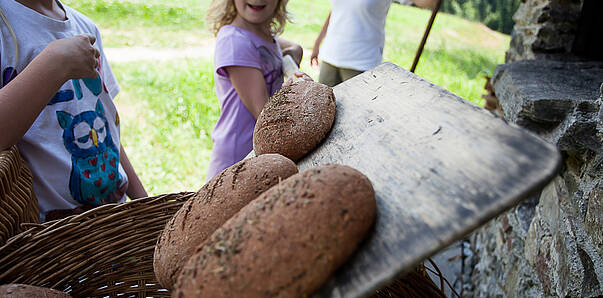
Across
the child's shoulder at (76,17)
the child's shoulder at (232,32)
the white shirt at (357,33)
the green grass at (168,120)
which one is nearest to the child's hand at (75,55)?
the child's shoulder at (76,17)

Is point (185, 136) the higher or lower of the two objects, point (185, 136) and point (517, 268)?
the lower

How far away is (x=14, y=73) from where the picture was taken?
124cm

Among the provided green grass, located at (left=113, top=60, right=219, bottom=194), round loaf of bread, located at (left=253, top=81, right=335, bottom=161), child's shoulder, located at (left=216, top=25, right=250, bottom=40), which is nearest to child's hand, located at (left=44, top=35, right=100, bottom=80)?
round loaf of bread, located at (left=253, top=81, right=335, bottom=161)

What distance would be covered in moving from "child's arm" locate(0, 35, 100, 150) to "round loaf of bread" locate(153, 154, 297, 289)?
536 millimetres

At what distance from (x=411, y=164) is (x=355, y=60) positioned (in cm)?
212

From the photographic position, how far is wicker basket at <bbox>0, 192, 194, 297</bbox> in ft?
3.35

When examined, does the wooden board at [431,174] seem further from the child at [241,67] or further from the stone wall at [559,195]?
the child at [241,67]

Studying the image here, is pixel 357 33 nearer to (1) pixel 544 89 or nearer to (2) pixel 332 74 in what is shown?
(2) pixel 332 74

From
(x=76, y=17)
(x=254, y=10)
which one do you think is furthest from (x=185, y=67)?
(x=76, y=17)

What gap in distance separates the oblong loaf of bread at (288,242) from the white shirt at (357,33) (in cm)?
222

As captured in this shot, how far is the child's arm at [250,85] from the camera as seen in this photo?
180cm

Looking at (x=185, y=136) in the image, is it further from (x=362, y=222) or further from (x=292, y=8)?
(x=292, y=8)

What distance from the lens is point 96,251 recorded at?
46.6 inches

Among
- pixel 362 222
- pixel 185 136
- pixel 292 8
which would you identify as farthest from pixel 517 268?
pixel 292 8
